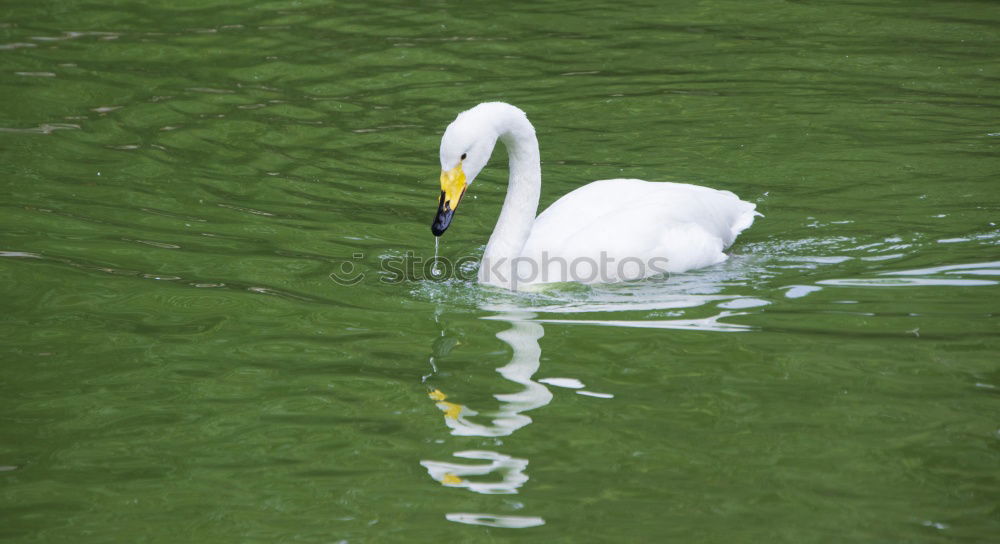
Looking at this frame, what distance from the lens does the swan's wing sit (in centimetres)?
734

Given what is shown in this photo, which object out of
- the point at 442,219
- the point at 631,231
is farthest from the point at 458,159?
the point at 631,231

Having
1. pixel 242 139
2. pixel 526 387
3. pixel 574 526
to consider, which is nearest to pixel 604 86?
pixel 242 139

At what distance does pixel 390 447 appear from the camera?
531cm

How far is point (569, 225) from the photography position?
756 centimetres

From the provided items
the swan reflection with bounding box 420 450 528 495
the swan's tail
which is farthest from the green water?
the swan's tail

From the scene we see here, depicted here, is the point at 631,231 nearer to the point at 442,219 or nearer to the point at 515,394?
the point at 442,219

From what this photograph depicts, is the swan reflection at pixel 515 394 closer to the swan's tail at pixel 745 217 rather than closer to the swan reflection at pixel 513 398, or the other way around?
the swan reflection at pixel 513 398

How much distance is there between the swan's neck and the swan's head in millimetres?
399

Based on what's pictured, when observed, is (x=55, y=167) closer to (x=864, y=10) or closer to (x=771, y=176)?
(x=771, y=176)

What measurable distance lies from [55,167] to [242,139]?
154 cm

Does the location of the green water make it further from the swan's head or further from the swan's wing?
the swan's head

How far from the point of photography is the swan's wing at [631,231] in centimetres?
734

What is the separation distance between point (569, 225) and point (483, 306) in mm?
804

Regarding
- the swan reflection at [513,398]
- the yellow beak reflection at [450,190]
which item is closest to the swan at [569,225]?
the yellow beak reflection at [450,190]
